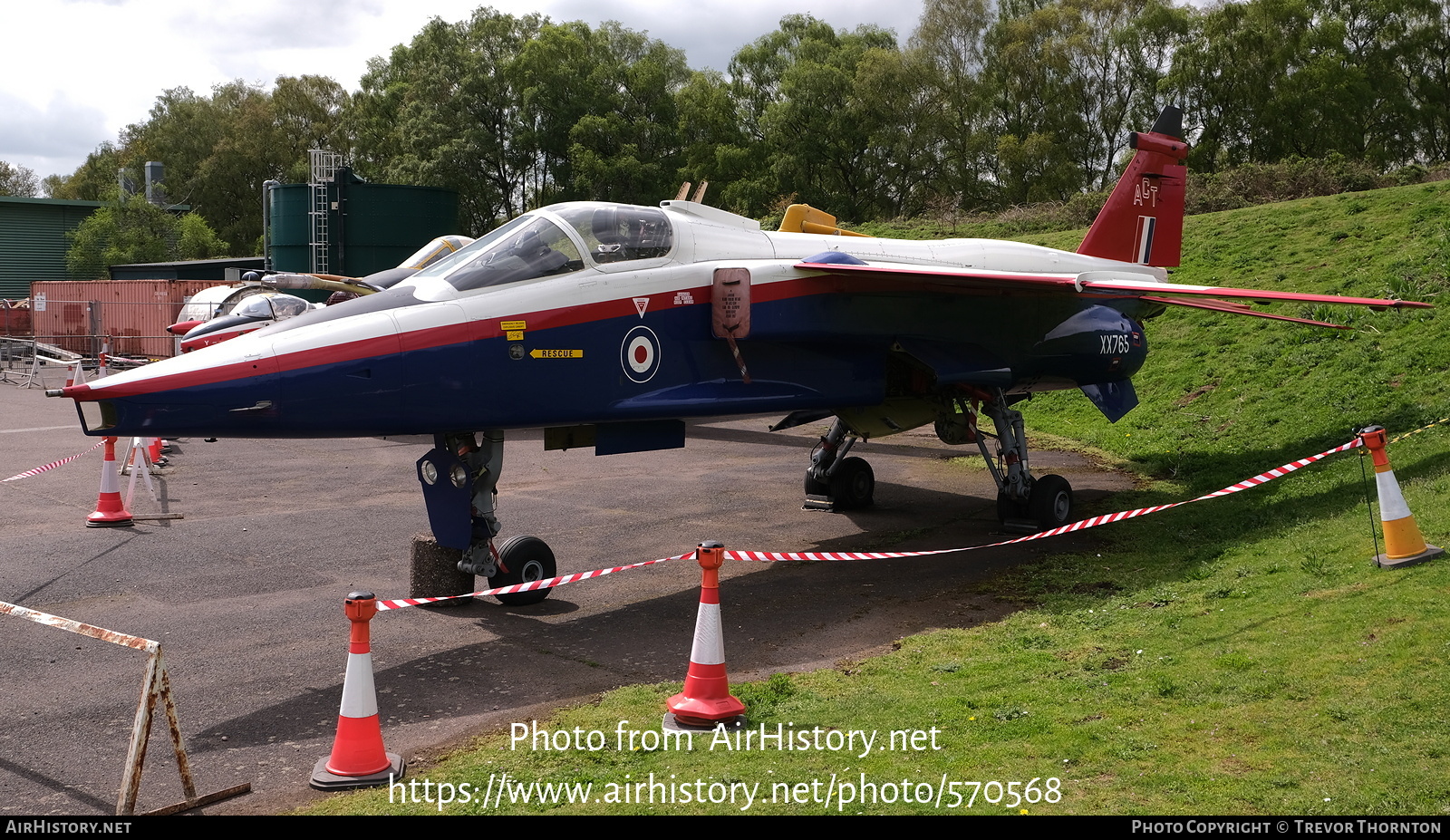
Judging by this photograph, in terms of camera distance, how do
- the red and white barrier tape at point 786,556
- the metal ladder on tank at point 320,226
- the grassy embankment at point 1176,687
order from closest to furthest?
1. the grassy embankment at point 1176,687
2. the red and white barrier tape at point 786,556
3. the metal ladder on tank at point 320,226

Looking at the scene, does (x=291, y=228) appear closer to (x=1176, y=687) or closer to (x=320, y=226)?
(x=320, y=226)

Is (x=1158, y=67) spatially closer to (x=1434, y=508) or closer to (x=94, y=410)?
(x=1434, y=508)

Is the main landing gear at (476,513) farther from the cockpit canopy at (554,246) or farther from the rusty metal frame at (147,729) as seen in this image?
the rusty metal frame at (147,729)

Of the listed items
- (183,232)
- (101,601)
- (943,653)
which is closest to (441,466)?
(101,601)

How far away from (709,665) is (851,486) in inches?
288

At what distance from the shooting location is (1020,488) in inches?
451

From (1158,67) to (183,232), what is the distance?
58213 mm

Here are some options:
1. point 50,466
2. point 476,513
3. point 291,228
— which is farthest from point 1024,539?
point 291,228

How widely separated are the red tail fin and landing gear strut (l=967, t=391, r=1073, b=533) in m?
3.19

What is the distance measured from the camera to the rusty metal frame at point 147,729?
464cm

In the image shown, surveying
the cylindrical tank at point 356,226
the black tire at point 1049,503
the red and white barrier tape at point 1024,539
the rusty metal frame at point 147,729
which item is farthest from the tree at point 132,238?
the rusty metal frame at point 147,729

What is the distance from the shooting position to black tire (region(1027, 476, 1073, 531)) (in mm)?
11289

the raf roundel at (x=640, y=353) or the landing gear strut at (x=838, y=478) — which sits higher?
the raf roundel at (x=640, y=353)

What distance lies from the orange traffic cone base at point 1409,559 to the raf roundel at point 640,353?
5.45 metres
